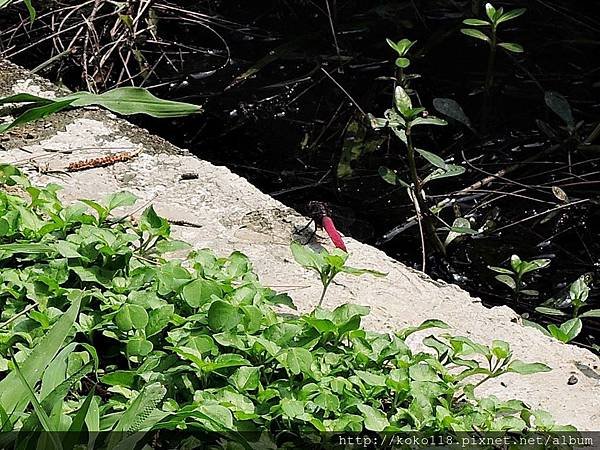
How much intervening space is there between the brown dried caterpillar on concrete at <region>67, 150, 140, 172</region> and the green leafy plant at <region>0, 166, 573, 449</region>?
498mm

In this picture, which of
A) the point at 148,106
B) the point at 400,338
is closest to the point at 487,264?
the point at 400,338

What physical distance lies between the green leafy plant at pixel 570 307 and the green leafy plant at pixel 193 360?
0.23 meters


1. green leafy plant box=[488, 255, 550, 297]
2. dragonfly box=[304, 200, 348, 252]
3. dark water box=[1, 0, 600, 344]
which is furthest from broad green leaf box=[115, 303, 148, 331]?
dark water box=[1, 0, 600, 344]

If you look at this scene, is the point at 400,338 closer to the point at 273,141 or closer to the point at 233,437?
the point at 233,437

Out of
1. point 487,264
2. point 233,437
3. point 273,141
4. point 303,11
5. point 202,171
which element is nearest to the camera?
point 233,437

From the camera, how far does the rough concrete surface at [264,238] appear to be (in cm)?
197

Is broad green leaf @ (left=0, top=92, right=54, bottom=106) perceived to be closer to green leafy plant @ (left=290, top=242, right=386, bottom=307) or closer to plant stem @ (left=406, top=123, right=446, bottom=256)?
green leafy plant @ (left=290, top=242, right=386, bottom=307)

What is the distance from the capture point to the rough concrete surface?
197 centimetres

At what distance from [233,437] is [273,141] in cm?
196

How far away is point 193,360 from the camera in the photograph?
5.55 feet

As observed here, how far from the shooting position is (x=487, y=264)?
288cm

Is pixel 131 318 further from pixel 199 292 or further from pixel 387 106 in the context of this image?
pixel 387 106

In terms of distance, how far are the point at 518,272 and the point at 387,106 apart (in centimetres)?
117

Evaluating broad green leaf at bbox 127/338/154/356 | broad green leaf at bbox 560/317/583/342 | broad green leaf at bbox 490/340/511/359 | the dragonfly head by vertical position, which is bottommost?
broad green leaf at bbox 560/317/583/342
